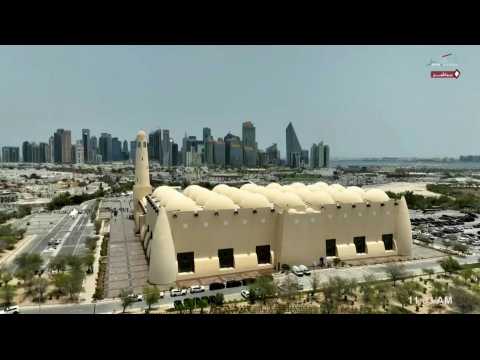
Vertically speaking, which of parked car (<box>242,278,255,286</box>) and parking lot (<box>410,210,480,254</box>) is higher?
parking lot (<box>410,210,480,254</box>)

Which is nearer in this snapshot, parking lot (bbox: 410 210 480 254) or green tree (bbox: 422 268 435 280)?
green tree (bbox: 422 268 435 280)

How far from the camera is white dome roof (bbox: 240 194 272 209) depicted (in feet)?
49.4

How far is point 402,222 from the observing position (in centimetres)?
1697

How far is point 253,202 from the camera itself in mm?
15188

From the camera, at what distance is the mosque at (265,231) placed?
539 inches

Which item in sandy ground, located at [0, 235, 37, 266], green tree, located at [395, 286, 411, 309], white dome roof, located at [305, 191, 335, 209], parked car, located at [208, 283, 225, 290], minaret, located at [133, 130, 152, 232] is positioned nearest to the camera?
green tree, located at [395, 286, 411, 309]

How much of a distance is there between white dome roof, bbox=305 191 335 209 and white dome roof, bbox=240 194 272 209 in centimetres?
261

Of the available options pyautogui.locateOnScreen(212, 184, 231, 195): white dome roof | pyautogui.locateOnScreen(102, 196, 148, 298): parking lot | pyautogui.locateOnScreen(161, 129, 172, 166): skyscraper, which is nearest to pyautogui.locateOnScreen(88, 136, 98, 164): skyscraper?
pyautogui.locateOnScreen(161, 129, 172, 166): skyscraper

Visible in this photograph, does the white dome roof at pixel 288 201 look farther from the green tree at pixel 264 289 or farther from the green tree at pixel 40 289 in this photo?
the green tree at pixel 40 289

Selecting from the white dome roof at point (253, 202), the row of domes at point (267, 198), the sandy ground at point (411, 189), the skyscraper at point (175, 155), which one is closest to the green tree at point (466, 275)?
the row of domes at point (267, 198)

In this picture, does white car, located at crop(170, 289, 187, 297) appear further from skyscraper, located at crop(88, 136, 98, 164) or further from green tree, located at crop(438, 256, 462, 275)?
skyscraper, located at crop(88, 136, 98, 164)

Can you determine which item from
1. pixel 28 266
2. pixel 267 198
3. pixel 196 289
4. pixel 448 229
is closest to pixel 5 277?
pixel 28 266

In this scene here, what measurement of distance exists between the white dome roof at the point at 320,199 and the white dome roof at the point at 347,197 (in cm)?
37
